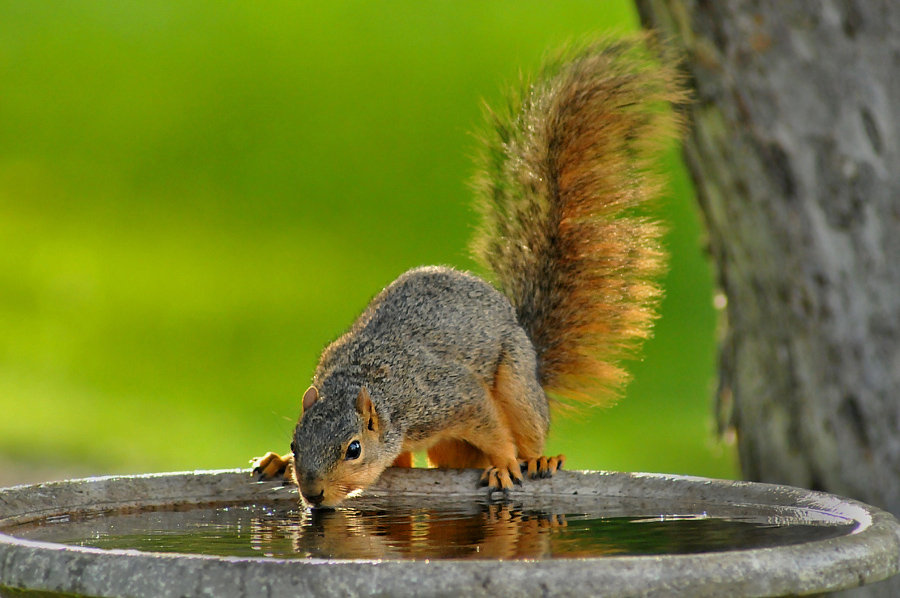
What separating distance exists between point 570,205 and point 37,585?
1.17 meters

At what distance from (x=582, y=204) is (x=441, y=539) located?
812 mm

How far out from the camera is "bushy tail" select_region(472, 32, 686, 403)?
175cm

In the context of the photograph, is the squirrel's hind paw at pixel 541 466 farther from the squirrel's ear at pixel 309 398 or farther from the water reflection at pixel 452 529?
the squirrel's ear at pixel 309 398

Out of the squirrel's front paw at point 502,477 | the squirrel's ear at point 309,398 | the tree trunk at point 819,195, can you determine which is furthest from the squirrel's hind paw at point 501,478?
the tree trunk at point 819,195

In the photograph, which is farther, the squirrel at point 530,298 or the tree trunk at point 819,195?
the tree trunk at point 819,195

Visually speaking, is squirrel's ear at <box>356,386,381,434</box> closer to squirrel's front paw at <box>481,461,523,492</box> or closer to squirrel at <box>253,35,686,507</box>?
squirrel at <box>253,35,686,507</box>

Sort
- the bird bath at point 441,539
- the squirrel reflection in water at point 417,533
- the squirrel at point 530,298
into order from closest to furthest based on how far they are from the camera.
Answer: the bird bath at point 441,539 → the squirrel reflection in water at point 417,533 → the squirrel at point 530,298

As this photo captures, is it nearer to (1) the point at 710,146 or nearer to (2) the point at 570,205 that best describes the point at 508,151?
(2) the point at 570,205

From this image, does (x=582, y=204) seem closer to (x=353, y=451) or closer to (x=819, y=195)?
(x=819, y=195)

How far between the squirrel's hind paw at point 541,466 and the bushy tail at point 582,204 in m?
Answer: 0.29

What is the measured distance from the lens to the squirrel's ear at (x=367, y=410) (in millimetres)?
1506

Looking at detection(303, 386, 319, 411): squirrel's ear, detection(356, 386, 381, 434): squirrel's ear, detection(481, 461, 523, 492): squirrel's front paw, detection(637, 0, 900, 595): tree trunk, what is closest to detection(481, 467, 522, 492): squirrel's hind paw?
detection(481, 461, 523, 492): squirrel's front paw

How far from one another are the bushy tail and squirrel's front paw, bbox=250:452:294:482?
51 centimetres

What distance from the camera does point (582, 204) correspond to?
5.96ft
